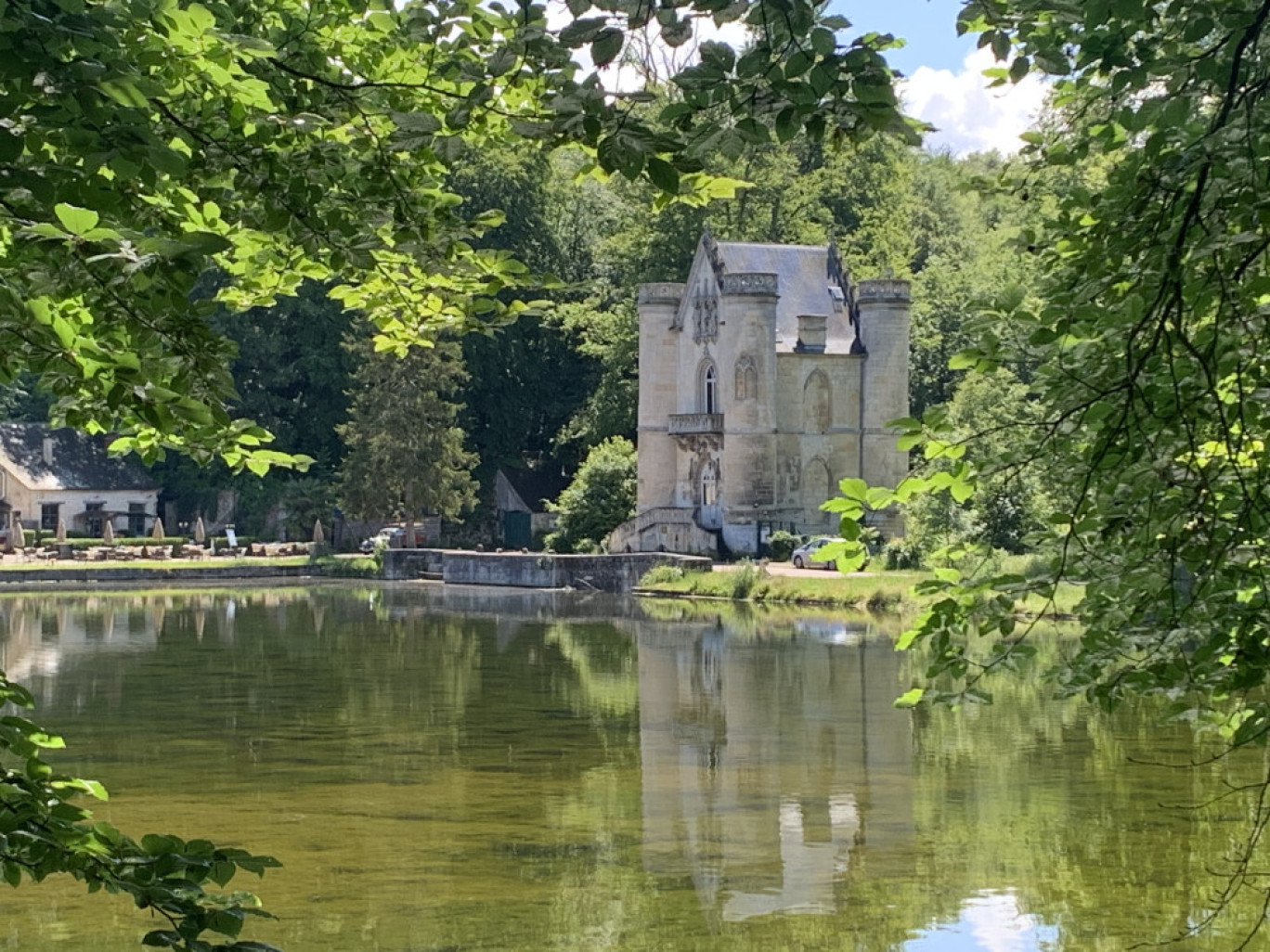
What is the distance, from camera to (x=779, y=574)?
35344 mm

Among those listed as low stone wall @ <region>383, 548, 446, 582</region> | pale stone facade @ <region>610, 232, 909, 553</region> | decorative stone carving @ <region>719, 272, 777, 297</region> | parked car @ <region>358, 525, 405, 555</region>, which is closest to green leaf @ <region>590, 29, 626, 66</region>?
decorative stone carving @ <region>719, 272, 777, 297</region>

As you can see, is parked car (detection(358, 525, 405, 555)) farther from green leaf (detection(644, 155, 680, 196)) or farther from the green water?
green leaf (detection(644, 155, 680, 196))

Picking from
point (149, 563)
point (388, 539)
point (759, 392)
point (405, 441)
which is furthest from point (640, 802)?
point (405, 441)

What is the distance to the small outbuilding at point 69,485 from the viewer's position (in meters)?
54.9

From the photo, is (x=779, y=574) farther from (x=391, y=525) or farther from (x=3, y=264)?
(x=3, y=264)

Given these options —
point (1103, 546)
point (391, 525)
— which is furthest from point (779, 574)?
point (1103, 546)

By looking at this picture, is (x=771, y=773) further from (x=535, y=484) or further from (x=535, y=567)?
(x=535, y=484)

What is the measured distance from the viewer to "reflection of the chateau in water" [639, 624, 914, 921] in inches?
421

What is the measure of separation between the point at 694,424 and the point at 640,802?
30.9 meters

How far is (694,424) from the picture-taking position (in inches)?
1721

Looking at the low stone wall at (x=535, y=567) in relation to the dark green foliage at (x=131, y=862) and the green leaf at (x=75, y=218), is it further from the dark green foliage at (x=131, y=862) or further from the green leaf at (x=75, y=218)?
the green leaf at (x=75, y=218)

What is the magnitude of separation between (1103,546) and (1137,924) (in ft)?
14.0

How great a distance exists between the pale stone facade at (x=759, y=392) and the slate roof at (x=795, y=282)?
3 cm

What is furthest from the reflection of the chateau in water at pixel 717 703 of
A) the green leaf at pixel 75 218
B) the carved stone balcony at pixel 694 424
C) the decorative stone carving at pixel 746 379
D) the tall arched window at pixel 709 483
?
the decorative stone carving at pixel 746 379
